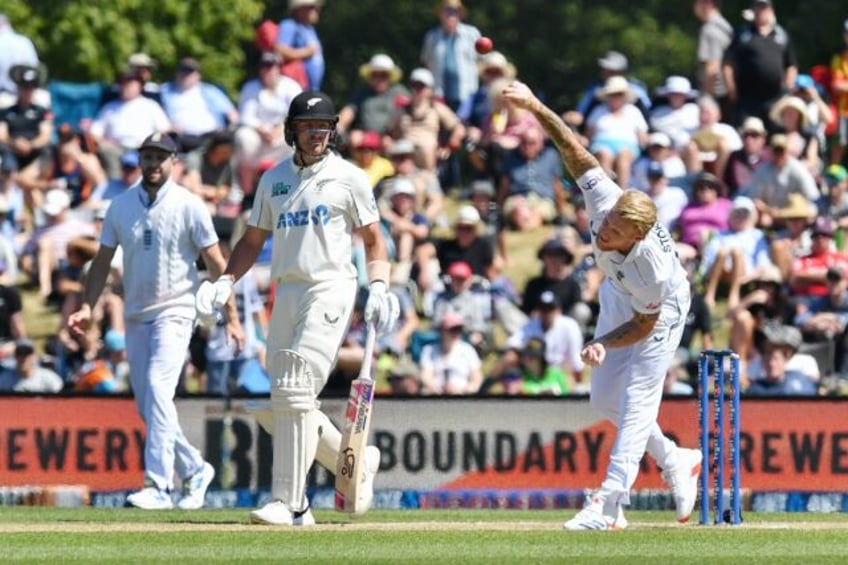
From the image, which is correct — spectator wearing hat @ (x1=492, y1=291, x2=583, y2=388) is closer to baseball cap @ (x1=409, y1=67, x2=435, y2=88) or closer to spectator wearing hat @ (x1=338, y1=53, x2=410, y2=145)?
baseball cap @ (x1=409, y1=67, x2=435, y2=88)

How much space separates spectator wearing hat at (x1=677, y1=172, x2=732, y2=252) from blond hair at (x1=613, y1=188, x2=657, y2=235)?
31.2 feet

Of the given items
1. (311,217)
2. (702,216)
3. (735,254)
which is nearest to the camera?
(311,217)

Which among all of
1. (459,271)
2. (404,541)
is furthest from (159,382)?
A: (459,271)

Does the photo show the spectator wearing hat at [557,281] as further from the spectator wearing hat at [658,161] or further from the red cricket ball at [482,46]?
the red cricket ball at [482,46]

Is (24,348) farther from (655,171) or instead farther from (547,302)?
(655,171)

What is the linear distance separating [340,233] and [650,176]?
984 centimetres

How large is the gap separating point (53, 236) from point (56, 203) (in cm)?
32

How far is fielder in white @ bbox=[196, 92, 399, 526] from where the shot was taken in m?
13.1

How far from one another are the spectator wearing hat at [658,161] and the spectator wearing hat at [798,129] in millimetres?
1136

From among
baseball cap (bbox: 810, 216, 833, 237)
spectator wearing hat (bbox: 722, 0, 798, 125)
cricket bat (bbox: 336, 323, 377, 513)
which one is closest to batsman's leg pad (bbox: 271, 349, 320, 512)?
cricket bat (bbox: 336, 323, 377, 513)

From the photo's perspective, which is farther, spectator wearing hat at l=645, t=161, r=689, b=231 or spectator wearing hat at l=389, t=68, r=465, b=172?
spectator wearing hat at l=389, t=68, r=465, b=172

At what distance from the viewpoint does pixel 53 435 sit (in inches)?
677

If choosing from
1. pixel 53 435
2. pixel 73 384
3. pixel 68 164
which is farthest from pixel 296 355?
pixel 68 164

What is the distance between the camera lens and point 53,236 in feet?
75.5
